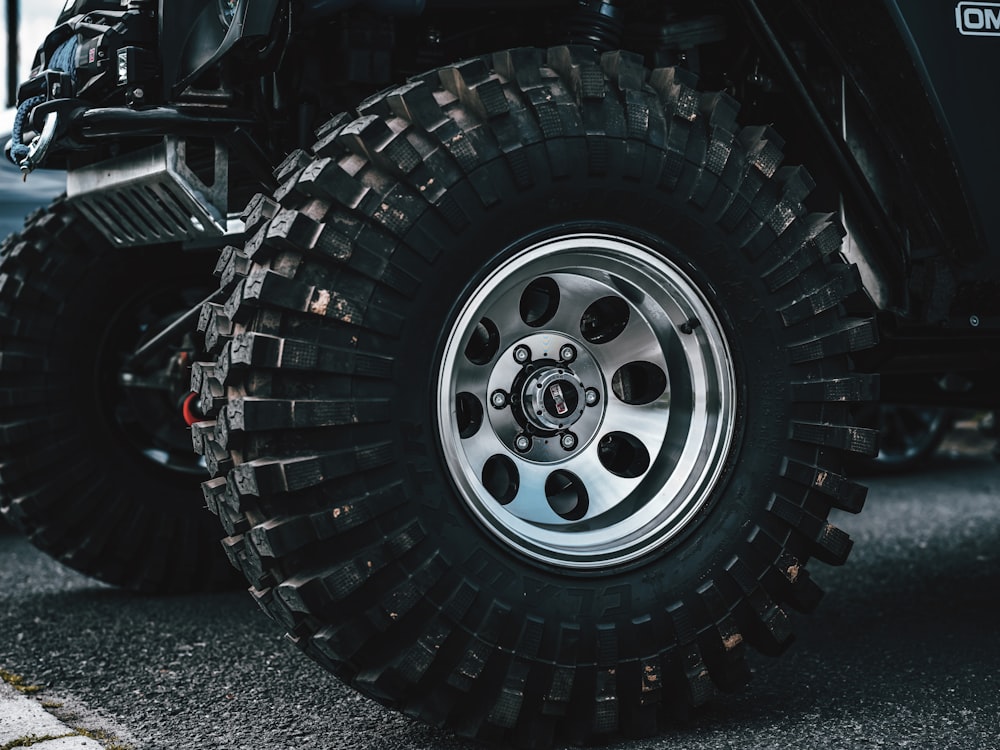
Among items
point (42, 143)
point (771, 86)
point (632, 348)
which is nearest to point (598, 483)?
point (632, 348)

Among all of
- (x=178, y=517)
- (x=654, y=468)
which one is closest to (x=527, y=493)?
(x=654, y=468)

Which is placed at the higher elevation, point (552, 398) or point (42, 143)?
point (42, 143)

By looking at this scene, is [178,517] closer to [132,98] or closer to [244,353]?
[132,98]

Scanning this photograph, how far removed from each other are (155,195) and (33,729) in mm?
1316

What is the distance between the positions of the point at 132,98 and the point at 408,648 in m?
1.43

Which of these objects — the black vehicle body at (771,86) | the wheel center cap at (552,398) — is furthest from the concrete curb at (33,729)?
the black vehicle body at (771,86)

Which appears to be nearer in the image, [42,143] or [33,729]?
[33,729]

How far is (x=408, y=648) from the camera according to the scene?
7.70ft

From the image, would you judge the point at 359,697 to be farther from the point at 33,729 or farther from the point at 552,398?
the point at 552,398

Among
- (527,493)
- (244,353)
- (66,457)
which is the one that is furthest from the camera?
(66,457)

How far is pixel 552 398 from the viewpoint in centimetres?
275

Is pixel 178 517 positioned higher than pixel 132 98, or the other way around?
pixel 132 98

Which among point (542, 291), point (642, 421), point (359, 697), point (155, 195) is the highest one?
point (155, 195)

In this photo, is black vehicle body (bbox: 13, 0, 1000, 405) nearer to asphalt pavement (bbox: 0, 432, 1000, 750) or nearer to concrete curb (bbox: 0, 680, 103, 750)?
asphalt pavement (bbox: 0, 432, 1000, 750)
